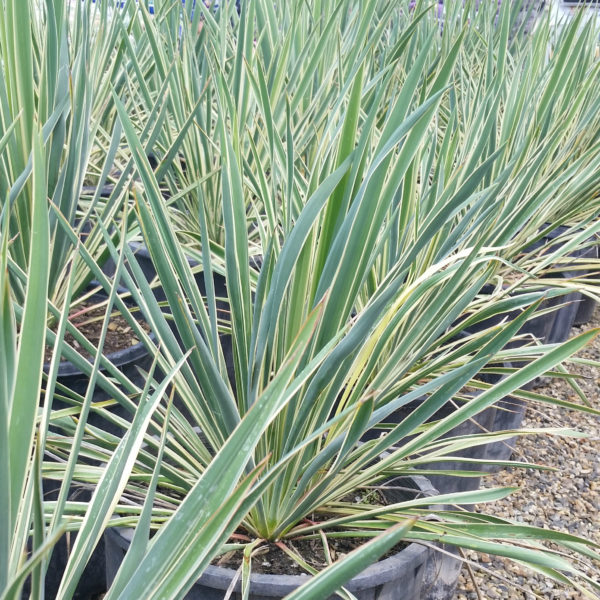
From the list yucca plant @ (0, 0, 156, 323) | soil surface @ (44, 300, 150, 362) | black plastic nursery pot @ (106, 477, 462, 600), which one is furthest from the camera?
soil surface @ (44, 300, 150, 362)

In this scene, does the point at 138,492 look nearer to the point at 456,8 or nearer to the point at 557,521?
the point at 557,521

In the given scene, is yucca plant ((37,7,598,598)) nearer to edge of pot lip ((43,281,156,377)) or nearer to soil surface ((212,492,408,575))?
soil surface ((212,492,408,575))

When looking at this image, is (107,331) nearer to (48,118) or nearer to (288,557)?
(48,118)

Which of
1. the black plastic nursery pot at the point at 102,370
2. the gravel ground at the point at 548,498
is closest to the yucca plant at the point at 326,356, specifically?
the black plastic nursery pot at the point at 102,370

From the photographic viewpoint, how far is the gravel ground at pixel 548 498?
1.37 meters

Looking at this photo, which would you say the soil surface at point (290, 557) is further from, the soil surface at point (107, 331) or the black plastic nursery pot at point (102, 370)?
the soil surface at point (107, 331)

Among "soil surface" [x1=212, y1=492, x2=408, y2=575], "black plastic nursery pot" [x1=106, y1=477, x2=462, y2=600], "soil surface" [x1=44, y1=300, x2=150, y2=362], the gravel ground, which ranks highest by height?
"black plastic nursery pot" [x1=106, y1=477, x2=462, y2=600]

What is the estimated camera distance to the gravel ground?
53.8 inches

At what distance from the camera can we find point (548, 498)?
5.44 ft

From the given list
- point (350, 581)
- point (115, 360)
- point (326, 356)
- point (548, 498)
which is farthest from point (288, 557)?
point (548, 498)

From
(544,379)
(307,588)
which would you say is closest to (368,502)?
(307,588)

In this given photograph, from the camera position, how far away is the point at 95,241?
1.27 meters

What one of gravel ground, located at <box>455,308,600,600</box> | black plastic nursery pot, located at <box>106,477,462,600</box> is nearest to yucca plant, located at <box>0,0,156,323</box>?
black plastic nursery pot, located at <box>106,477,462,600</box>

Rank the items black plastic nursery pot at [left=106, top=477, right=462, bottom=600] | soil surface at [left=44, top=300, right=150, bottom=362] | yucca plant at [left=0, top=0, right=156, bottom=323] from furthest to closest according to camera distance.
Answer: soil surface at [left=44, top=300, right=150, bottom=362] < yucca plant at [left=0, top=0, right=156, bottom=323] < black plastic nursery pot at [left=106, top=477, right=462, bottom=600]
